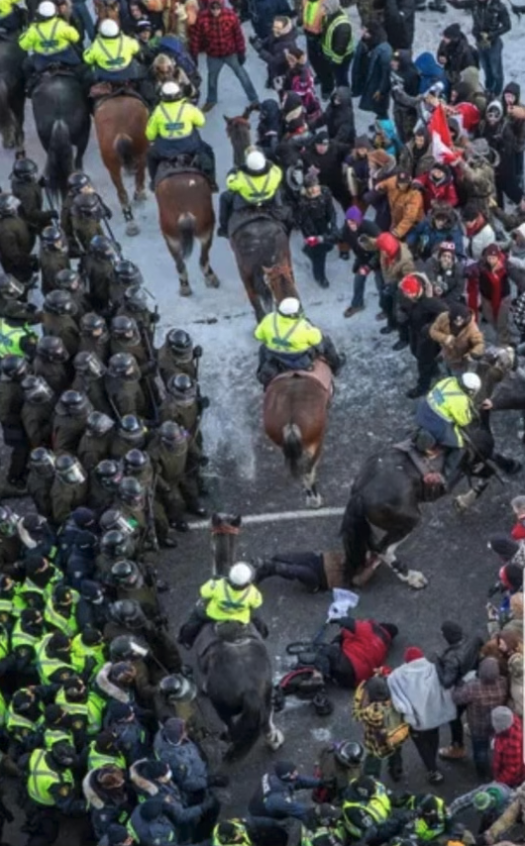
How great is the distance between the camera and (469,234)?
19.6 metres

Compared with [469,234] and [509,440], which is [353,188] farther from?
[509,440]

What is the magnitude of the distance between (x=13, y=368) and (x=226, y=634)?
3598mm

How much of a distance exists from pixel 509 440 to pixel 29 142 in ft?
23.5

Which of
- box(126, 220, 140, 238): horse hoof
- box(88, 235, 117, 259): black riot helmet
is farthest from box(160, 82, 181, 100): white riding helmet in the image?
box(126, 220, 140, 238): horse hoof

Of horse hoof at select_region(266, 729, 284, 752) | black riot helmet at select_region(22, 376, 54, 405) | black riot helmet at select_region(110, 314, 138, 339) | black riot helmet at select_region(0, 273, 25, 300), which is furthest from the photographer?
black riot helmet at select_region(0, 273, 25, 300)

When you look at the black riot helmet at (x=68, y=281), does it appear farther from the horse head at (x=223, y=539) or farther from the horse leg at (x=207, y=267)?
the horse head at (x=223, y=539)

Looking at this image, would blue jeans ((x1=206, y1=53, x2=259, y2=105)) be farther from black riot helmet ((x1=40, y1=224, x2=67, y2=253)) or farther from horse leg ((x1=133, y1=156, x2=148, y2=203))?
black riot helmet ((x1=40, y1=224, x2=67, y2=253))

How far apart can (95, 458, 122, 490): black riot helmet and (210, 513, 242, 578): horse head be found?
961 mm

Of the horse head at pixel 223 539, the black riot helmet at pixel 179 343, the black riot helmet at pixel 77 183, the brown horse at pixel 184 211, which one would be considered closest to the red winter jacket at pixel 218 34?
the brown horse at pixel 184 211

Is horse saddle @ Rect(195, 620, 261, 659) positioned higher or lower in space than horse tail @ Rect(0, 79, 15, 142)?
lower

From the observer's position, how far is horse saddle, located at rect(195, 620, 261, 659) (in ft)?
53.0

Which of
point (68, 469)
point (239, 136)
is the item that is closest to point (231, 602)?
point (68, 469)

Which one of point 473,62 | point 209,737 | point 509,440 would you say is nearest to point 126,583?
point 209,737

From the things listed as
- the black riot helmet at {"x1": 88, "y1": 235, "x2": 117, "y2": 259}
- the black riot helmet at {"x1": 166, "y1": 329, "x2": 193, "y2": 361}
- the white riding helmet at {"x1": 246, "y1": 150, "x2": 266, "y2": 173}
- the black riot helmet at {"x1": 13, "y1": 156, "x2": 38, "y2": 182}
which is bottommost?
the black riot helmet at {"x1": 166, "y1": 329, "x2": 193, "y2": 361}
